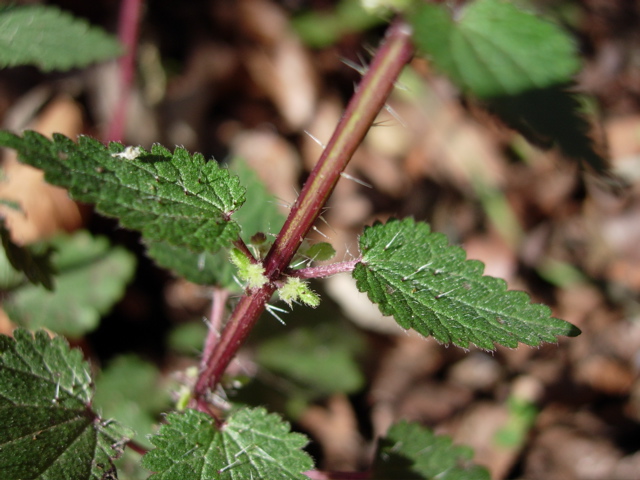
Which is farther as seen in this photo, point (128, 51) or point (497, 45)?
point (128, 51)

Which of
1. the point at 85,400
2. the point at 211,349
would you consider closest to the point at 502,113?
the point at 211,349

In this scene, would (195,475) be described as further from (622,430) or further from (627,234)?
(627,234)

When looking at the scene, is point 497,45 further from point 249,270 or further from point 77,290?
point 77,290

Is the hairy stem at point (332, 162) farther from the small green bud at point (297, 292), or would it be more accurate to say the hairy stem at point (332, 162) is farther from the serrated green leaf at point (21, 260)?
the serrated green leaf at point (21, 260)

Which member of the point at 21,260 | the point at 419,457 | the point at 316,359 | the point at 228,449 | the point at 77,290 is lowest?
the point at 316,359

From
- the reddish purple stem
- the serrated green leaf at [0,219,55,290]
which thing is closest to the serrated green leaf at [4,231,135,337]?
the reddish purple stem

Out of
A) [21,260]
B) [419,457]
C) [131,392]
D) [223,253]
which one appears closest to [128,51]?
[223,253]
